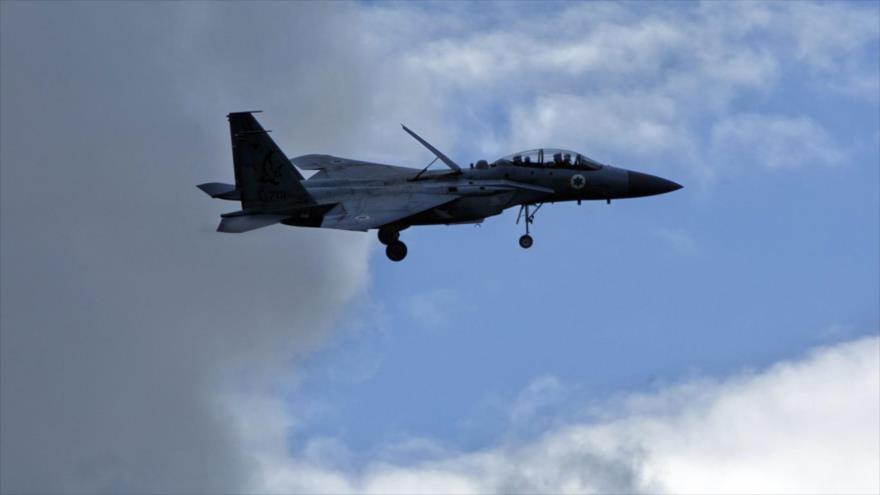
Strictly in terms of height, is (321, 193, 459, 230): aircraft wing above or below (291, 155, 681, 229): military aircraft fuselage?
below

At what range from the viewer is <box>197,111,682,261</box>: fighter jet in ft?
250

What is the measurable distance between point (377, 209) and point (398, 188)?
70.3 inches

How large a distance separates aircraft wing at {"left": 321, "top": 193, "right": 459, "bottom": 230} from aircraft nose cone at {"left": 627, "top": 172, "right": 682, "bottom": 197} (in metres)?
7.48

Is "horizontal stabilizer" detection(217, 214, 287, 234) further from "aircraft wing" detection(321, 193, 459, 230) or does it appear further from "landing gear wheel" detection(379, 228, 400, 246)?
"landing gear wheel" detection(379, 228, 400, 246)

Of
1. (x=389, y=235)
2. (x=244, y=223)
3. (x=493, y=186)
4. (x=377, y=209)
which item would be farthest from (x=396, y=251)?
(x=244, y=223)

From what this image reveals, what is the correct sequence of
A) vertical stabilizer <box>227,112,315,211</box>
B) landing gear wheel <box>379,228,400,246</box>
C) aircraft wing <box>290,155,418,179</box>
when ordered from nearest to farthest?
vertical stabilizer <box>227,112,315,211</box>, landing gear wheel <box>379,228,400,246</box>, aircraft wing <box>290,155,418,179</box>

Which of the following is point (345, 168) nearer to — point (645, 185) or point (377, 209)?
point (377, 209)

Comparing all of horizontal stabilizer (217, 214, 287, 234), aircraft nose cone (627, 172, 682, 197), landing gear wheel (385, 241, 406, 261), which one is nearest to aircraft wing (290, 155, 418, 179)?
landing gear wheel (385, 241, 406, 261)

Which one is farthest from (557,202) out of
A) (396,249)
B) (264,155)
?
(264,155)

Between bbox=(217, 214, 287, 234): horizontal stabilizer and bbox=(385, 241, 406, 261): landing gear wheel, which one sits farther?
bbox=(385, 241, 406, 261): landing gear wheel

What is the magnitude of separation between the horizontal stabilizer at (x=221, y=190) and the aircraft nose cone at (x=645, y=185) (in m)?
15.7

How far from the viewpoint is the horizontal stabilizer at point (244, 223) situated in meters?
75.6

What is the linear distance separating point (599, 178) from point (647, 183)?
2.04 meters

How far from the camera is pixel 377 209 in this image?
76.8m
